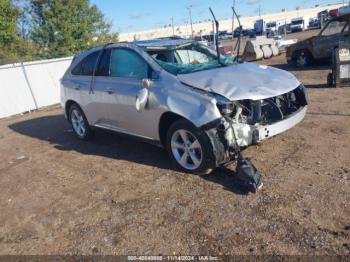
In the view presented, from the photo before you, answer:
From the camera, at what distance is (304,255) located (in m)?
3.20

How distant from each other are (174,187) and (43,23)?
2578 cm

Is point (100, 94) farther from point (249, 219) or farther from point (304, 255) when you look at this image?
point (304, 255)

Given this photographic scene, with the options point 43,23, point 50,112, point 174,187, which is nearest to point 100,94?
point 174,187

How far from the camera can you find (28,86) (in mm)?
13656

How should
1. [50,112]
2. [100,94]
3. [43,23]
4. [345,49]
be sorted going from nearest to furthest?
[100,94] → [345,49] → [50,112] → [43,23]

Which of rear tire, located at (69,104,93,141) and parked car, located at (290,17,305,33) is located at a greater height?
rear tire, located at (69,104,93,141)

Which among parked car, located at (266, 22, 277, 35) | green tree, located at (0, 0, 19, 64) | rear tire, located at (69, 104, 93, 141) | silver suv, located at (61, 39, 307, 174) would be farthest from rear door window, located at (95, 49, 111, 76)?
parked car, located at (266, 22, 277, 35)

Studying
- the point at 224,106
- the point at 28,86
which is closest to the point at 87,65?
the point at 224,106

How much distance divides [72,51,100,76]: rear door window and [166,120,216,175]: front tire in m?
2.48

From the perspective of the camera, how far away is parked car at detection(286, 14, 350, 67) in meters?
13.5

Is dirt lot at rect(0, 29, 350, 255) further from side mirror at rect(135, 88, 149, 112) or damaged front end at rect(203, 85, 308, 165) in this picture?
side mirror at rect(135, 88, 149, 112)

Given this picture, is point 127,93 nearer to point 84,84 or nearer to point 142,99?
point 142,99

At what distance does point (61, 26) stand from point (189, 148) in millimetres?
24466

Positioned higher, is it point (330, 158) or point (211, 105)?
point (211, 105)
